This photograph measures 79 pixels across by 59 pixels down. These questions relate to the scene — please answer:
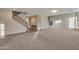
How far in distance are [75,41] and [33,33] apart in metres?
0.61

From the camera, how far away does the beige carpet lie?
60.1 inches

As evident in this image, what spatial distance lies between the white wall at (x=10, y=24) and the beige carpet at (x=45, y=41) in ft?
0.25

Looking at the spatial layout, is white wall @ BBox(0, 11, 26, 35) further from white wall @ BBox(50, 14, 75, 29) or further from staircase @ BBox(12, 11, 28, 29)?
white wall @ BBox(50, 14, 75, 29)

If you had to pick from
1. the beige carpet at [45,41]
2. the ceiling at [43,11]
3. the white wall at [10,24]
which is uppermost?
the ceiling at [43,11]

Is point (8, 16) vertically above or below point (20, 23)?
above

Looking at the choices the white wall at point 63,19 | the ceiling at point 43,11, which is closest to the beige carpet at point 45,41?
the white wall at point 63,19

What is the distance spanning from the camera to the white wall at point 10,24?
152 centimetres

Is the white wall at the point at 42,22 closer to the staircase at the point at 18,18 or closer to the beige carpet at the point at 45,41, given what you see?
the beige carpet at the point at 45,41

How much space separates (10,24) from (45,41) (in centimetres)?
57

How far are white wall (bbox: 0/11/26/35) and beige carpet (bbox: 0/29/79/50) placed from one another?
76 millimetres
